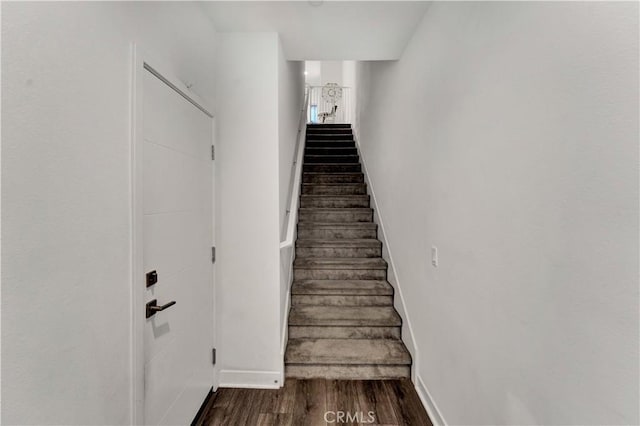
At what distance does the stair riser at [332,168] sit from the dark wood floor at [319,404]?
295 cm

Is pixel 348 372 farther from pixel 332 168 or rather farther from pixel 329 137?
pixel 329 137

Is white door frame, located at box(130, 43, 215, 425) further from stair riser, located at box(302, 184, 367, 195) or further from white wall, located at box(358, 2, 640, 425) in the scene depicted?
stair riser, located at box(302, 184, 367, 195)

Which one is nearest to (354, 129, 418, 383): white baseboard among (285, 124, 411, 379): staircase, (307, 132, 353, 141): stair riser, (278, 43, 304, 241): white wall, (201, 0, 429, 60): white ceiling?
(285, 124, 411, 379): staircase

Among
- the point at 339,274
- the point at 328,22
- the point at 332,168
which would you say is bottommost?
the point at 339,274

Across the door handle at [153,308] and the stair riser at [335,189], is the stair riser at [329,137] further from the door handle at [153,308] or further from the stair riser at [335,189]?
the door handle at [153,308]

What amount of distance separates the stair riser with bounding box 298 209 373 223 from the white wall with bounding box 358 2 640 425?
1706mm

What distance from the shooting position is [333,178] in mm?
4137

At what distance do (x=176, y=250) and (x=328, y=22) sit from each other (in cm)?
173

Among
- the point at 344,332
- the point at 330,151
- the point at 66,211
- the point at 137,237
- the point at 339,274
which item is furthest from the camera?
the point at 330,151

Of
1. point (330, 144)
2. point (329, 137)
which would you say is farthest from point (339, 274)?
point (329, 137)

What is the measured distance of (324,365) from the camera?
2.19m

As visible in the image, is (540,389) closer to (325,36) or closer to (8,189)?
(8,189)

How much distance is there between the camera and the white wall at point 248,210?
202 centimetres

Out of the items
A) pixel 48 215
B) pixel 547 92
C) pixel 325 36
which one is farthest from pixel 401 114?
pixel 48 215
